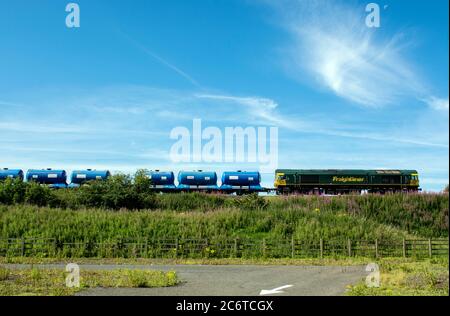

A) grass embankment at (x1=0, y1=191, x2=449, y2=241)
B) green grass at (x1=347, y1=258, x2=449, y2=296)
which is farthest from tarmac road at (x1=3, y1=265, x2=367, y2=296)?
grass embankment at (x1=0, y1=191, x2=449, y2=241)

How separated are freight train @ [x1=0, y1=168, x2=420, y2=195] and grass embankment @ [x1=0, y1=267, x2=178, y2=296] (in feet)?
126

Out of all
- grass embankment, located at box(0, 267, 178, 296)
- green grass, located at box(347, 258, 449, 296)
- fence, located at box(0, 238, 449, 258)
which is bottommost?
fence, located at box(0, 238, 449, 258)

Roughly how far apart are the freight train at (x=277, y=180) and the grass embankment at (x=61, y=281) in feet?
126

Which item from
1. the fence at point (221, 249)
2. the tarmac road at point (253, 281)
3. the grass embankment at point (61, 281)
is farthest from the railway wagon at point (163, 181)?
the grass embankment at point (61, 281)

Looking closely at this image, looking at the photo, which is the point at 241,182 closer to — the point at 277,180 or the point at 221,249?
the point at 277,180

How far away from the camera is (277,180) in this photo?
59531 mm

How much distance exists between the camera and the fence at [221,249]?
30.6 meters

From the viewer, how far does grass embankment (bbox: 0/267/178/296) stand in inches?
603

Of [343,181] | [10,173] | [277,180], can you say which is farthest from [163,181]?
[343,181]

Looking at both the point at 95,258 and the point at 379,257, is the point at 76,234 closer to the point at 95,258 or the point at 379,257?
the point at 95,258

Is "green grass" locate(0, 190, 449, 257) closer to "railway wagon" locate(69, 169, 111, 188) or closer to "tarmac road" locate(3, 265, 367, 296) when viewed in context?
"tarmac road" locate(3, 265, 367, 296)

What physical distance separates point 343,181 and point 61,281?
153ft
